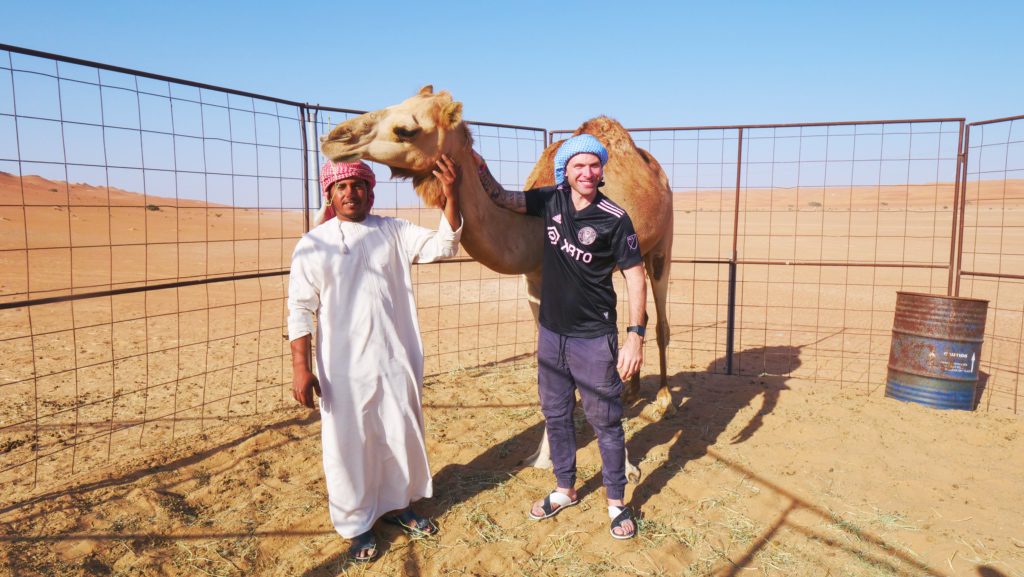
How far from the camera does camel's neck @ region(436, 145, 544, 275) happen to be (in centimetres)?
368

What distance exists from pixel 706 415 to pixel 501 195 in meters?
3.34

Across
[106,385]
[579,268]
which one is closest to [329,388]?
[579,268]

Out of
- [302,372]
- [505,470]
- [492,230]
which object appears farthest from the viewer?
[505,470]

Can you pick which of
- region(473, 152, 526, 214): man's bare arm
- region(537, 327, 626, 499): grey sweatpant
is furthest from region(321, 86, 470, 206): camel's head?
region(537, 327, 626, 499): grey sweatpant

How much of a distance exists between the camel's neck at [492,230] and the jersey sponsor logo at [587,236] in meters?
0.58

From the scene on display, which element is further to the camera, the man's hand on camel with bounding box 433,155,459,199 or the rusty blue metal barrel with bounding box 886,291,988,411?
the rusty blue metal barrel with bounding box 886,291,988,411

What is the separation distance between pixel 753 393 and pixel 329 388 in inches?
188

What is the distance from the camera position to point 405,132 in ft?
11.4

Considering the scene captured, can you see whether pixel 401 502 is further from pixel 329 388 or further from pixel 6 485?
pixel 6 485

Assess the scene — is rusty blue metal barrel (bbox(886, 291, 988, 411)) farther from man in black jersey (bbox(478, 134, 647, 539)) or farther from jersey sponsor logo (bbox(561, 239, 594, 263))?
jersey sponsor logo (bbox(561, 239, 594, 263))

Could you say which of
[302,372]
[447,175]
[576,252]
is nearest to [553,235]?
[576,252]

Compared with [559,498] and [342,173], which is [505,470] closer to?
[559,498]

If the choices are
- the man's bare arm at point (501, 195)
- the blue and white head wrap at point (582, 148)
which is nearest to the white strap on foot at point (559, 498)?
the man's bare arm at point (501, 195)

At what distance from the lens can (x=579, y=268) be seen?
11.4ft
